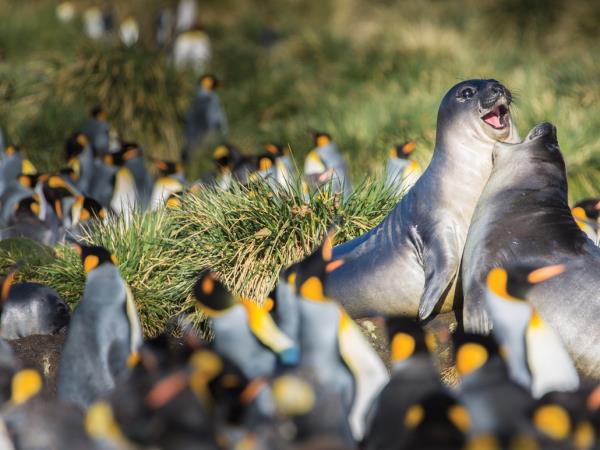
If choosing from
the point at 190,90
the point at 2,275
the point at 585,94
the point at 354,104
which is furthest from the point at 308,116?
the point at 2,275

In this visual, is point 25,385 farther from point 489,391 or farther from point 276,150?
point 276,150

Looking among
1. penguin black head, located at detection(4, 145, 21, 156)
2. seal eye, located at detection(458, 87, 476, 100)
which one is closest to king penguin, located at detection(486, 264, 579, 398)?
seal eye, located at detection(458, 87, 476, 100)

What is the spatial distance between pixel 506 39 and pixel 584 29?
145 cm

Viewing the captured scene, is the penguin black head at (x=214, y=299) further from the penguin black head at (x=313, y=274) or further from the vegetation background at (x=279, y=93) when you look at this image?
the vegetation background at (x=279, y=93)

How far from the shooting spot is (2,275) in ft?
23.4

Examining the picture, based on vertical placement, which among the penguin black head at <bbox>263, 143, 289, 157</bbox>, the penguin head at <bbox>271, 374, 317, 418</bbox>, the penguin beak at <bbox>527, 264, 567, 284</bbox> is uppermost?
the penguin head at <bbox>271, 374, 317, 418</bbox>

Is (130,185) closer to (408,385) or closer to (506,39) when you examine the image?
(408,385)

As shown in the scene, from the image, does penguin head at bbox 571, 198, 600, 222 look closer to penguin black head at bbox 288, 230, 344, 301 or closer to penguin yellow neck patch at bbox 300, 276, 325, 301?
penguin black head at bbox 288, 230, 344, 301

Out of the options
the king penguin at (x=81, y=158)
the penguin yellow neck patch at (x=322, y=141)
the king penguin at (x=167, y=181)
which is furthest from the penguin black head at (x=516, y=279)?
the king penguin at (x=81, y=158)

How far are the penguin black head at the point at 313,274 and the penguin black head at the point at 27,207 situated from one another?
440cm

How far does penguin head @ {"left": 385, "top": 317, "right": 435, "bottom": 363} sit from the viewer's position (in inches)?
164

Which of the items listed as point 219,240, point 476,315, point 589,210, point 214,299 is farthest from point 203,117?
point 214,299

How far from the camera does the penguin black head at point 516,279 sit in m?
4.73

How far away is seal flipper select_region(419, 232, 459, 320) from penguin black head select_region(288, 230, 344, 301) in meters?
0.75
